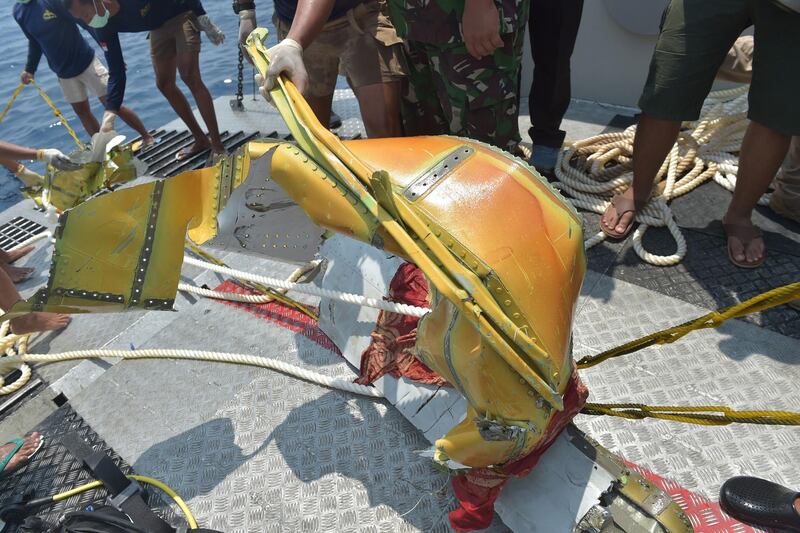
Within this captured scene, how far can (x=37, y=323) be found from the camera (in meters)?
2.75

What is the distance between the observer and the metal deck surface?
5.95 feet

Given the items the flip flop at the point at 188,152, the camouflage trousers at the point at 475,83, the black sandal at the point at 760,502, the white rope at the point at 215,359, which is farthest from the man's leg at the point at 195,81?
the black sandal at the point at 760,502

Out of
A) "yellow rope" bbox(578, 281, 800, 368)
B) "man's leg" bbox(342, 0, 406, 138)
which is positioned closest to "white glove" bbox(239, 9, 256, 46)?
"man's leg" bbox(342, 0, 406, 138)

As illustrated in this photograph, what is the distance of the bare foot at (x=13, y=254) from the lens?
3.40 metres

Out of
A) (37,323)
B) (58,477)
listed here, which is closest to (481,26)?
(58,477)

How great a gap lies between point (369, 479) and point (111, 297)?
1116 millimetres

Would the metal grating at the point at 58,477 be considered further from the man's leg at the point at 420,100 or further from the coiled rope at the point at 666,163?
the coiled rope at the point at 666,163

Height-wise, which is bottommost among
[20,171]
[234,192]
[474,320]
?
[20,171]

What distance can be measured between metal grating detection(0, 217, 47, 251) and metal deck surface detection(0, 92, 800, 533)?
1.56m

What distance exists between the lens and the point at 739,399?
76.5 inches

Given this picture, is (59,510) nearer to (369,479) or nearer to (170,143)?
(369,479)

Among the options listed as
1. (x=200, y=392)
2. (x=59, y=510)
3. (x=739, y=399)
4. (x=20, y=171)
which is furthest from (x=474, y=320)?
(x=20, y=171)

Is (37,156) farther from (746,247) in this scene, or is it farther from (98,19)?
(746,247)

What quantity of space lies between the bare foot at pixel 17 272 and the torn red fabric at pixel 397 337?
2.64 metres
